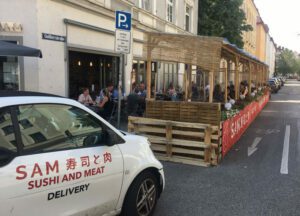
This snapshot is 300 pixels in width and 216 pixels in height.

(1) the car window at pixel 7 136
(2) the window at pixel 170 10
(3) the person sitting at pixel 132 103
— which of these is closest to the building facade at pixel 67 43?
(3) the person sitting at pixel 132 103

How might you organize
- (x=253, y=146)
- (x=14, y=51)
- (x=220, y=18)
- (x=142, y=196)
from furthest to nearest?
(x=220, y=18), (x=253, y=146), (x=14, y=51), (x=142, y=196)

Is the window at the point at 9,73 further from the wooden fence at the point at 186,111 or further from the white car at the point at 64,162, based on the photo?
the white car at the point at 64,162

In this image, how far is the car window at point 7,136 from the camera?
9.51ft

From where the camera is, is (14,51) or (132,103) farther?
(132,103)

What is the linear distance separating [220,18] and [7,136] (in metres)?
27.3

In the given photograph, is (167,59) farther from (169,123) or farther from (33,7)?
(33,7)

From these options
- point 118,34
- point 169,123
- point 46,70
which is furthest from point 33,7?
point 169,123

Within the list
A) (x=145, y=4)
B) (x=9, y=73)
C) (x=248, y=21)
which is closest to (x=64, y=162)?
(x=9, y=73)

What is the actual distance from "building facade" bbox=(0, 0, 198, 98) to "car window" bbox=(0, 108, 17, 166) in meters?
6.76

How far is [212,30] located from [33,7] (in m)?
20.9

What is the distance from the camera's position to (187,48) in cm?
793

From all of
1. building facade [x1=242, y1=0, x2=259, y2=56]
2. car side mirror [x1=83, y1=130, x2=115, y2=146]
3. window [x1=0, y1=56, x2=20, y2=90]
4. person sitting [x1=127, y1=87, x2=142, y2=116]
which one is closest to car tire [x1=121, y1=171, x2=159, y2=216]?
car side mirror [x1=83, y1=130, x2=115, y2=146]

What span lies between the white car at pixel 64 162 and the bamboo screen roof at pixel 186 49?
3.85 meters

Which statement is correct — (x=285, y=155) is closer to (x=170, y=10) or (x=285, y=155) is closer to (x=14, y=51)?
(x=14, y=51)
